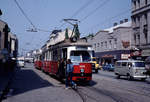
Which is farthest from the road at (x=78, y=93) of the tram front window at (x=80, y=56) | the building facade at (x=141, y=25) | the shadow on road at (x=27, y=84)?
the building facade at (x=141, y=25)

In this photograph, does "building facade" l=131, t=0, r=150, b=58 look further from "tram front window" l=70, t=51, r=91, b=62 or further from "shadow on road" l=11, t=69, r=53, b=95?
"tram front window" l=70, t=51, r=91, b=62

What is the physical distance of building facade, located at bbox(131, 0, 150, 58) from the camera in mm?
37375

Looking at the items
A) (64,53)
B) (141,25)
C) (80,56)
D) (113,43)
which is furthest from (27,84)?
(113,43)

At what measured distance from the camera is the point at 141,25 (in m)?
39.2

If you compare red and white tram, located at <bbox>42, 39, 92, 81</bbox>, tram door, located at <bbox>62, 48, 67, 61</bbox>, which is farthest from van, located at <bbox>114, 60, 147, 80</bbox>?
tram door, located at <bbox>62, 48, 67, 61</bbox>

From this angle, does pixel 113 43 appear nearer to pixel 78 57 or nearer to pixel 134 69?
pixel 134 69

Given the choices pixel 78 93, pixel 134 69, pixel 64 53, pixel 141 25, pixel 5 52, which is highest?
pixel 141 25

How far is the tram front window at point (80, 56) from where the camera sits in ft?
54.4

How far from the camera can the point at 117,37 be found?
49.0m

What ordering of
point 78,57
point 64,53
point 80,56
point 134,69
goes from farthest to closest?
point 134,69 < point 64,53 < point 80,56 < point 78,57

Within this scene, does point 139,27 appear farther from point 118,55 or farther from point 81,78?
point 81,78

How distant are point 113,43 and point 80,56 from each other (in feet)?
116

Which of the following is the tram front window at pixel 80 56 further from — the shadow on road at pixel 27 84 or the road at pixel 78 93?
the shadow on road at pixel 27 84

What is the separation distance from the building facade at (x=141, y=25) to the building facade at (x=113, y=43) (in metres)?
4.71
